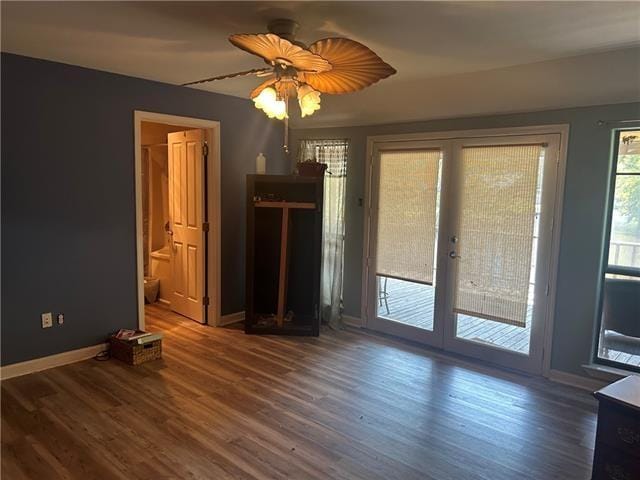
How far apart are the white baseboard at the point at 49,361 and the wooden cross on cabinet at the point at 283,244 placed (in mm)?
1672

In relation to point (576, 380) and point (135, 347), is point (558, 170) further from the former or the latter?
point (135, 347)

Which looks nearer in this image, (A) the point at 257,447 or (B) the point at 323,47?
(B) the point at 323,47

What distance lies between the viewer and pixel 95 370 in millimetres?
3713

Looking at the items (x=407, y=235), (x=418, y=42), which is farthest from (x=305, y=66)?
(x=407, y=235)

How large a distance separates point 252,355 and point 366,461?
1.81 metres

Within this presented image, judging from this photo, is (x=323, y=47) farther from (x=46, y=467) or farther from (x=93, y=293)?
(x=93, y=293)

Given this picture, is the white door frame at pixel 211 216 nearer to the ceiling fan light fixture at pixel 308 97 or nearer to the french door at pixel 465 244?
the french door at pixel 465 244

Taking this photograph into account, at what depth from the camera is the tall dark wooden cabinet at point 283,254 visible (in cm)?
460

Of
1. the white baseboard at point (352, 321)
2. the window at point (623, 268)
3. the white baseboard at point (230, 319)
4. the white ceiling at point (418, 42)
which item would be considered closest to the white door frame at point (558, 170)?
the white ceiling at point (418, 42)

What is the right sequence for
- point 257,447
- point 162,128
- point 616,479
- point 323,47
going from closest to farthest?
point 616,479 → point 323,47 → point 257,447 → point 162,128

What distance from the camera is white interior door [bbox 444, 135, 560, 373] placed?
3719 millimetres

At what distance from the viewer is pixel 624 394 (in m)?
2.04

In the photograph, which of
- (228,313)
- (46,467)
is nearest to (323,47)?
(46,467)

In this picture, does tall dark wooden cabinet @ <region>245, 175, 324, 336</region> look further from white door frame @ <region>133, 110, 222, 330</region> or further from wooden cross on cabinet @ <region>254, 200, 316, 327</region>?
white door frame @ <region>133, 110, 222, 330</region>
